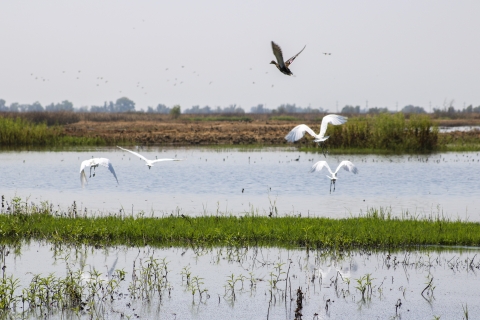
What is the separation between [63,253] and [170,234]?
2061 millimetres

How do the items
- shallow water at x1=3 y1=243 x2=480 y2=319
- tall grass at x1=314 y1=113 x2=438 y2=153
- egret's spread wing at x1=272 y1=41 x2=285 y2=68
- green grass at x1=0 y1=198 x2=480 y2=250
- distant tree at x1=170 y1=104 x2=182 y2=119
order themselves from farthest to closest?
1. distant tree at x1=170 y1=104 x2=182 y2=119
2. tall grass at x1=314 y1=113 x2=438 y2=153
3. green grass at x1=0 y1=198 x2=480 y2=250
4. egret's spread wing at x1=272 y1=41 x2=285 y2=68
5. shallow water at x1=3 y1=243 x2=480 y2=319

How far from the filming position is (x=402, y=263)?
463 inches

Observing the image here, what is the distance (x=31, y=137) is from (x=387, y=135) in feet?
68.1

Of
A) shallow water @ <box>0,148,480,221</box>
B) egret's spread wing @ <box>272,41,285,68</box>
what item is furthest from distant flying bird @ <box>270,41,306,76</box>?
shallow water @ <box>0,148,480,221</box>

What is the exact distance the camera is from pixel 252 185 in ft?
79.8

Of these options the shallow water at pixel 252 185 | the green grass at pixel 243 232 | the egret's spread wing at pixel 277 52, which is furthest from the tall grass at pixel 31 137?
the egret's spread wing at pixel 277 52

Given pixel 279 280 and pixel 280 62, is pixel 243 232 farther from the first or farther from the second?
pixel 280 62

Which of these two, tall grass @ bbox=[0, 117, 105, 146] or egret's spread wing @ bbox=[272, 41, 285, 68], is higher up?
egret's spread wing @ bbox=[272, 41, 285, 68]

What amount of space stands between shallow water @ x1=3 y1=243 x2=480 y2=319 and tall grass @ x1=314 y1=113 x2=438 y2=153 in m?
25.9

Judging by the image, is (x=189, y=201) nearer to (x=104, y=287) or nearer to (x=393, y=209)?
(x=393, y=209)

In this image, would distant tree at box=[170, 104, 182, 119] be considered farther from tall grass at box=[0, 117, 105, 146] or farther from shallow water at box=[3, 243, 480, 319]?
shallow water at box=[3, 243, 480, 319]

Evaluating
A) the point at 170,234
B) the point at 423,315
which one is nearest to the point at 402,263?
the point at 423,315

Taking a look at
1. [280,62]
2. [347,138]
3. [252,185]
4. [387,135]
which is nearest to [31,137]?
[347,138]

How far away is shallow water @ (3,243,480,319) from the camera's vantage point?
924cm
